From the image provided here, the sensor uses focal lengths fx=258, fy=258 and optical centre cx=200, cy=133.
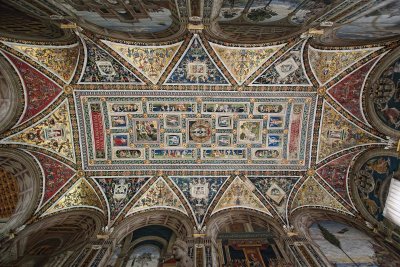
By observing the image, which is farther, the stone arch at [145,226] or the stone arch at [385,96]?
the stone arch at [145,226]

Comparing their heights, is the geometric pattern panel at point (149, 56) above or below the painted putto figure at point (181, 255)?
above

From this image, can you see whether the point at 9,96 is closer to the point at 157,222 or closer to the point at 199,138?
the point at 199,138

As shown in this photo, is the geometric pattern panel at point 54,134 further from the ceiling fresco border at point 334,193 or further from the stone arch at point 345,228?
the ceiling fresco border at point 334,193

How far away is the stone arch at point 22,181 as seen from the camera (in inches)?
407

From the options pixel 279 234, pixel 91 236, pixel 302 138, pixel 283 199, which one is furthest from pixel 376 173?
pixel 91 236

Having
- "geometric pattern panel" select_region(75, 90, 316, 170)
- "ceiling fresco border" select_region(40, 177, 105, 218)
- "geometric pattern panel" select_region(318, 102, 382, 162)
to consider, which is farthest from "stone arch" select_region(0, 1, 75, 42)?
"geometric pattern panel" select_region(318, 102, 382, 162)

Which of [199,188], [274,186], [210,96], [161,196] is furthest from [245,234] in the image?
[210,96]

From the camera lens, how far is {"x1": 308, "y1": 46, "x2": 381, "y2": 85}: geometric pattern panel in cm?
1042

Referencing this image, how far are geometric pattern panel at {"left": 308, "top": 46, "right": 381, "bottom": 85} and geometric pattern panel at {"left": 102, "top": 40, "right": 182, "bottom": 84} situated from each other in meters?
5.77

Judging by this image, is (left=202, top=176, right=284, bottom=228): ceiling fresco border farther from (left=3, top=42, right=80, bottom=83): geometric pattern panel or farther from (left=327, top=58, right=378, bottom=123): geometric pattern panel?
(left=3, top=42, right=80, bottom=83): geometric pattern panel

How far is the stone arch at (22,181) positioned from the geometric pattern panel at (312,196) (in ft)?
38.1

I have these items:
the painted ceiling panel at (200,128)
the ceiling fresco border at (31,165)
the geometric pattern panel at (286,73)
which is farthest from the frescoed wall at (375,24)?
the ceiling fresco border at (31,165)

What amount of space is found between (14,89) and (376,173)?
1488 cm

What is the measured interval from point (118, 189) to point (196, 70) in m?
6.56
